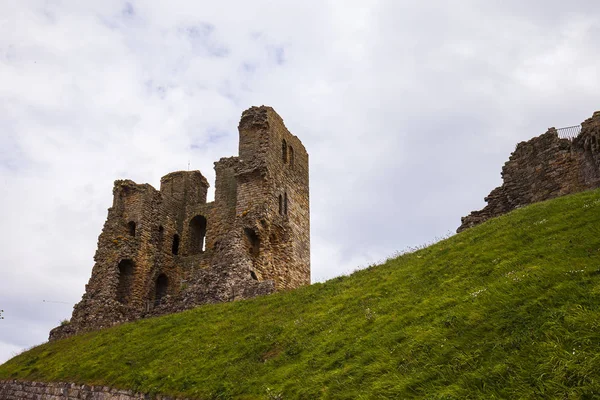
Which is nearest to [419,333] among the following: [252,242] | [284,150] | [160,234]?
[252,242]

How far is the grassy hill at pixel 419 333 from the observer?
696 centimetres

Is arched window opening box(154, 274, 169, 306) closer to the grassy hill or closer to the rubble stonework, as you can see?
the grassy hill

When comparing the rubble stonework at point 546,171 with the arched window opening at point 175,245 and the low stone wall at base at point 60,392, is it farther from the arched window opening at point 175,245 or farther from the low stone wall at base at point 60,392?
the arched window opening at point 175,245

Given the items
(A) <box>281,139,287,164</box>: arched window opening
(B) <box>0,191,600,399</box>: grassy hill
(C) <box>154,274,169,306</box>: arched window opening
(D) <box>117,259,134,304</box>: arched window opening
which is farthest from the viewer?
(C) <box>154,274,169,306</box>: arched window opening

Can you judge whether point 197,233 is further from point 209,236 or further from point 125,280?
point 125,280

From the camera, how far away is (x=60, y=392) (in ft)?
53.8

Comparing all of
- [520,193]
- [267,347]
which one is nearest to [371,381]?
[267,347]

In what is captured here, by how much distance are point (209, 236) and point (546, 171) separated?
66.4 feet

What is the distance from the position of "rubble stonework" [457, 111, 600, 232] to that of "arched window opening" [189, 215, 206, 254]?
19.8 m

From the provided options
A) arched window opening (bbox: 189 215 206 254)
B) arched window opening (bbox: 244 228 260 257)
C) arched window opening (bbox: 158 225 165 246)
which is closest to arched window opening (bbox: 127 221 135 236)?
arched window opening (bbox: 158 225 165 246)

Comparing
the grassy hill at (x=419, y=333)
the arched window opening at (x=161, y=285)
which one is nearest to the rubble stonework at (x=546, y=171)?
the grassy hill at (x=419, y=333)

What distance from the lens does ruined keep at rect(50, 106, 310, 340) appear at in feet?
78.5

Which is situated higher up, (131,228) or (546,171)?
(131,228)

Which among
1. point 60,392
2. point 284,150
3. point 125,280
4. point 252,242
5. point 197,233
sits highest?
point 284,150
